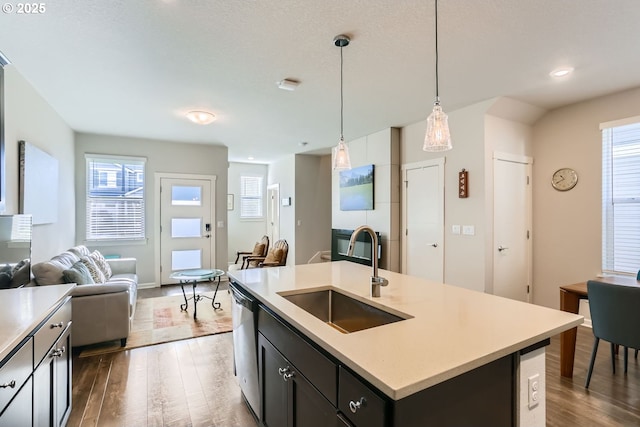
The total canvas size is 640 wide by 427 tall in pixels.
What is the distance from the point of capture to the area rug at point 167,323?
10.9 ft

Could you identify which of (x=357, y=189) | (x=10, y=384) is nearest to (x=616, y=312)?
(x=10, y=384)

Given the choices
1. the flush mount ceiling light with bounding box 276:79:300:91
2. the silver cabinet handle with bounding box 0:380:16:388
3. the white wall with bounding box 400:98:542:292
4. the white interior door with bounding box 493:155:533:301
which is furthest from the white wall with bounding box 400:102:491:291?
the silver cabinet handle with bounding box 0:380:16:388

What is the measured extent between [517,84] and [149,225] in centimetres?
603

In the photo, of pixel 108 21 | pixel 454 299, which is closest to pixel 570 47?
pixel 454 299

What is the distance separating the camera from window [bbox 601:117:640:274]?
3.50 meters

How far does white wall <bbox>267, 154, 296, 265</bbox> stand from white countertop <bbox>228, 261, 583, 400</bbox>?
534 centimetres

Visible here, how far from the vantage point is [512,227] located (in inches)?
161

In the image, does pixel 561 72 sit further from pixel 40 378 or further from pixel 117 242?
pixel 117 242

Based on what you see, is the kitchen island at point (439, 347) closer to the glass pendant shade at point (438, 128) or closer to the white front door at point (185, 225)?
the glass pendant shade at point (438, 128)

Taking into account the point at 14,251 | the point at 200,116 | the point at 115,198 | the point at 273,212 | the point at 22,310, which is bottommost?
the point at 22,310

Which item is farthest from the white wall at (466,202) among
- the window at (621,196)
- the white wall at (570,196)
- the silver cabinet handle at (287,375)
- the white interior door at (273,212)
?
the white interior door at (273,212)

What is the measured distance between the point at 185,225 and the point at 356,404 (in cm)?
582

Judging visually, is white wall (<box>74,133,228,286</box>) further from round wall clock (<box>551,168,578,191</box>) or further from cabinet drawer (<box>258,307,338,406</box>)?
round wall clock (<box>551,168,578,191</box>)

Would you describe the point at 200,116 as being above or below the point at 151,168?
above
